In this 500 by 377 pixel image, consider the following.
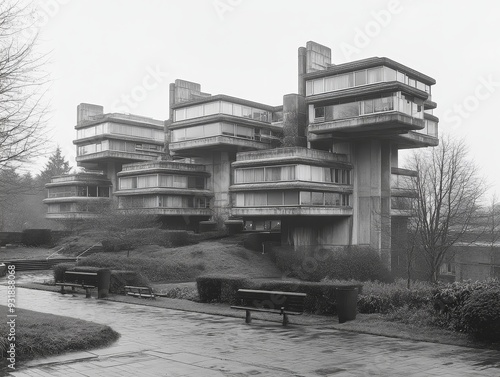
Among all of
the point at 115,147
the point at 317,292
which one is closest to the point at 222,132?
the point at 115,147

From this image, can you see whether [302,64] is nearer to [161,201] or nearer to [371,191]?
[371,191]

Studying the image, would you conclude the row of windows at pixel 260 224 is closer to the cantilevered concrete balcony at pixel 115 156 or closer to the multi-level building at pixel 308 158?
the multi-level building at pixel 308 158

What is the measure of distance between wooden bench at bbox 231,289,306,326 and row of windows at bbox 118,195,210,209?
50.3 m

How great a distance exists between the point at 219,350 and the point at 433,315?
6.00 meters

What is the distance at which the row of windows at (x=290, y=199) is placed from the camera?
5281 cm

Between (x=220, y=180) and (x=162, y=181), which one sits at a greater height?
(x=220, y=180)

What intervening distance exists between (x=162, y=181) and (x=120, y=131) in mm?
13343

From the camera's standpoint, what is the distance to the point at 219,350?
38.4 feet

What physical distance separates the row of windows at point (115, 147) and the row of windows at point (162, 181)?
6400 mm

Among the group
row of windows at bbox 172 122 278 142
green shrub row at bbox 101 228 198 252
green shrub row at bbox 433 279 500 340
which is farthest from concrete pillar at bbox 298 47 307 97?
green shrub row at bbox 433 279 500 340

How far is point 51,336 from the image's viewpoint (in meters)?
11.6

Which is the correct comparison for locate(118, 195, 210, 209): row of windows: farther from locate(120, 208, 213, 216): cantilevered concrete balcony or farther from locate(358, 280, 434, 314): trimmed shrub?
locate(358, 280, 434, 314): trimmed shrub

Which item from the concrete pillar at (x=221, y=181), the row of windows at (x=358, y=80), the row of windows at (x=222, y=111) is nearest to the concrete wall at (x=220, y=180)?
the concrete pillar at (x=221, y=181)

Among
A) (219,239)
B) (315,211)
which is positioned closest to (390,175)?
(315,211)
